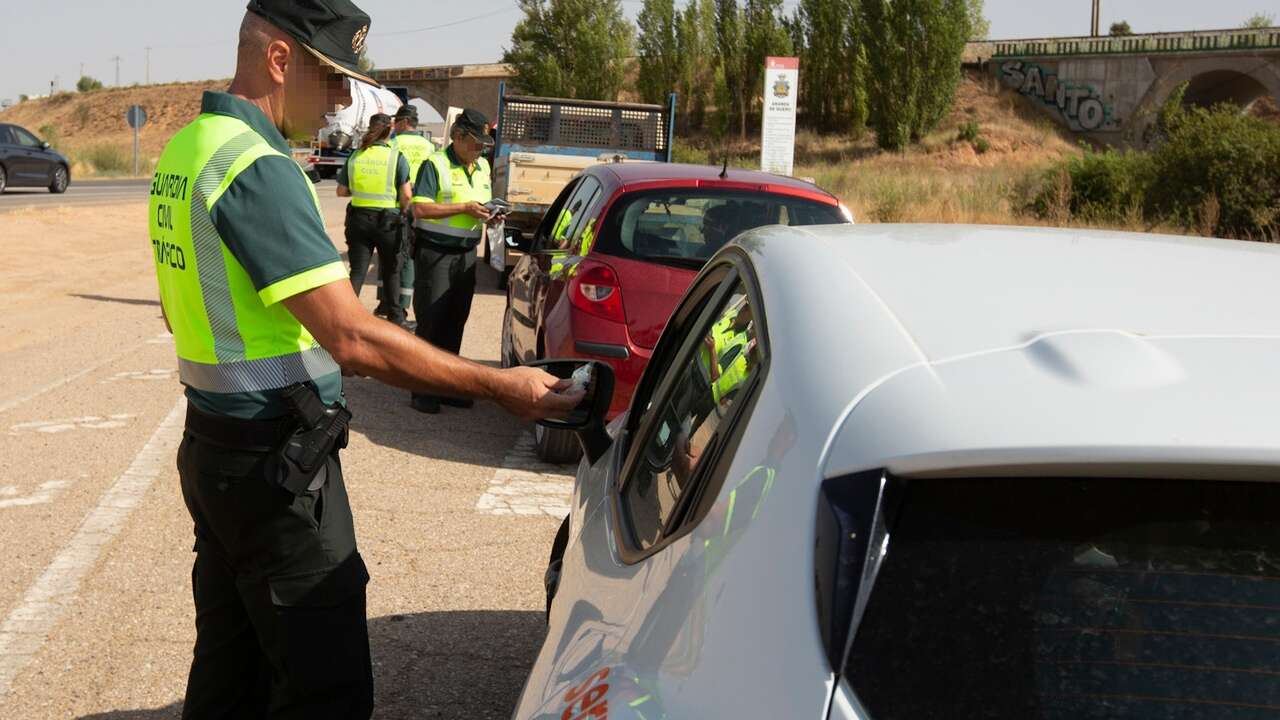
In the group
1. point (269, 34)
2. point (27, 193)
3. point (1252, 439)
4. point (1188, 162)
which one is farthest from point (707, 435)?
point (27, 193)

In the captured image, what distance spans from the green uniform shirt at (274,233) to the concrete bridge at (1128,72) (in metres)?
62.0

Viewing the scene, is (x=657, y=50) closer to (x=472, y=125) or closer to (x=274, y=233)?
(x=472, y=125)

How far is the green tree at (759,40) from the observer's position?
2776 inches

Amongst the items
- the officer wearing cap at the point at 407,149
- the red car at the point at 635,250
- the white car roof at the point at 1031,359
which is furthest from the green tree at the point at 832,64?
the white car roof at the point at 1031,359

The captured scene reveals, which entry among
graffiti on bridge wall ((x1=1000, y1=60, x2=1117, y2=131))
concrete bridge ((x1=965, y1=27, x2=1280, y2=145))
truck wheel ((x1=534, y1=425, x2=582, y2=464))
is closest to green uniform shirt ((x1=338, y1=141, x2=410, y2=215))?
truck wheel ((x1=534, y1=425, x2=582, y2=464))

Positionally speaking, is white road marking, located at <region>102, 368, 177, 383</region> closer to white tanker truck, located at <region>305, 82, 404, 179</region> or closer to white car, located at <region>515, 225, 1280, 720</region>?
white car, located at <region>515, 225, 1280, 720</region>

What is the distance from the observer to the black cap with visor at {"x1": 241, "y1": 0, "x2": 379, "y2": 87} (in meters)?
2.73

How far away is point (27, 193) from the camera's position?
33.8 meters

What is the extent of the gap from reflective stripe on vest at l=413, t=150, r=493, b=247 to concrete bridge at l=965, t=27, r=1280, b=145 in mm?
56069

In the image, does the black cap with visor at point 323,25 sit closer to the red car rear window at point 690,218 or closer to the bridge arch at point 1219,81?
the red car rear window at point 690,218

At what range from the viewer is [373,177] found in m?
10.7

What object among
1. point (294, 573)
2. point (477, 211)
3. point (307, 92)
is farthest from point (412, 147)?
point (294, 573)

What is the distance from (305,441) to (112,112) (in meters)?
126

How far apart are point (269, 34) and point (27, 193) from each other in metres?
34.6
